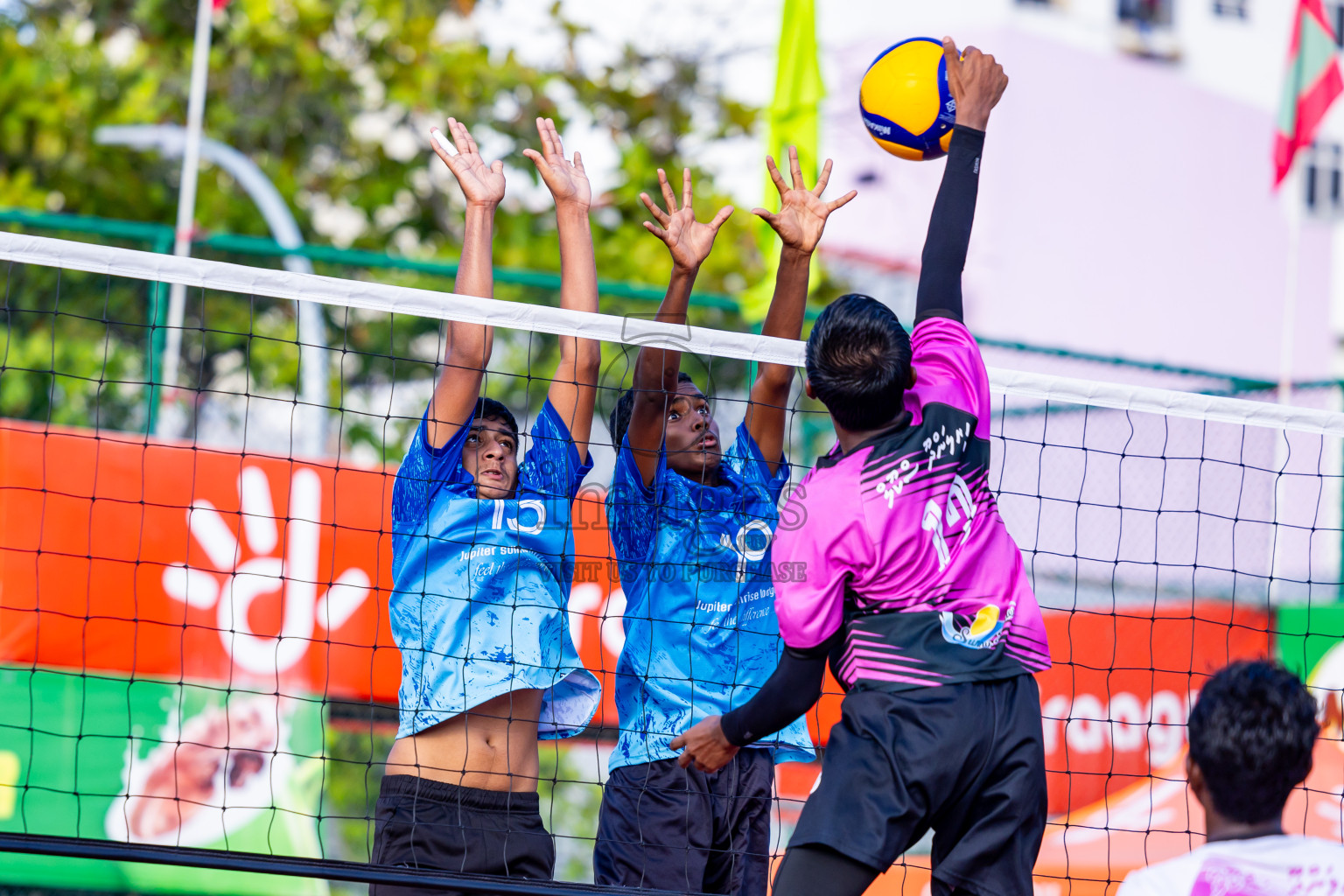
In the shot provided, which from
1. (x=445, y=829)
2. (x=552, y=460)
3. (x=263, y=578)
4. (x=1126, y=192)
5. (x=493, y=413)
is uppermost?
(x=1126, y=192)

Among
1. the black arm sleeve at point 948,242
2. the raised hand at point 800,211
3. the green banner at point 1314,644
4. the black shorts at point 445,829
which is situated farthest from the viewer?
the green banner at point 1314,644

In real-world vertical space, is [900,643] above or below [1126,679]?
above

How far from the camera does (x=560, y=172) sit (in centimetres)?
363

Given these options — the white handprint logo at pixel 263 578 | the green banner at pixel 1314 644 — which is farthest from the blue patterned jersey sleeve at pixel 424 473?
the green banner at pixel 1314 644

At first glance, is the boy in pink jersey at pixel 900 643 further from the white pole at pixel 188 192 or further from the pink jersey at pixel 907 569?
the white pole at pixel 188 192

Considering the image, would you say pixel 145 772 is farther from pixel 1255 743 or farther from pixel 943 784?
pixel 1255 743

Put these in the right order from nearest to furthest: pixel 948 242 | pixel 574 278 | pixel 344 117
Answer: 1. pixel 948 242
2. pixel 574 278
3. pixel 344 117

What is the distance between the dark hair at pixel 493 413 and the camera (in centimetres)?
360

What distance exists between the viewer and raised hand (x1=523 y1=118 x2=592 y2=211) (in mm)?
3613

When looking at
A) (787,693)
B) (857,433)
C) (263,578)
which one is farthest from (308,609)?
(857,433)

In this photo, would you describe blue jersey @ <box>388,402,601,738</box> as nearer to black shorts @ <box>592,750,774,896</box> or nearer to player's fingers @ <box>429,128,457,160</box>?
black shorts @ <box>592,750,774,896</box>

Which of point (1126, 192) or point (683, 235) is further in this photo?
point (1126, 192)

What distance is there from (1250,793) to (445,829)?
202cm

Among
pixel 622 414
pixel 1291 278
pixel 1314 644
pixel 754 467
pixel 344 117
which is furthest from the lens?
pixel 344 117
